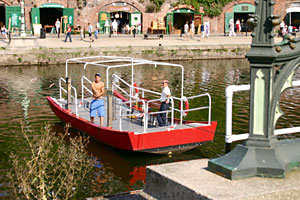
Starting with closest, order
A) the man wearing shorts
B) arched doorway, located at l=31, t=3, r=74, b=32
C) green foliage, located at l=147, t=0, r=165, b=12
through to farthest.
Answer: the man wearing shorts → arched doorway, located at l=31, t=3, r=74, b=32 → green foliage, located at l=147, t=0, r=165, b=12

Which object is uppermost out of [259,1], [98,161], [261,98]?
[259,1]

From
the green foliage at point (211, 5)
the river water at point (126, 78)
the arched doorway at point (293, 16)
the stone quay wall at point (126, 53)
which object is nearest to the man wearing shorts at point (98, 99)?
the river water at point (126, 78)

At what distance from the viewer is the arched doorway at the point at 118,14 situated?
4525cm

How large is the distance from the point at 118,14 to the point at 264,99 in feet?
139

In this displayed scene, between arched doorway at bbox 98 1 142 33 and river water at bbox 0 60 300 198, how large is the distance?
522 inches

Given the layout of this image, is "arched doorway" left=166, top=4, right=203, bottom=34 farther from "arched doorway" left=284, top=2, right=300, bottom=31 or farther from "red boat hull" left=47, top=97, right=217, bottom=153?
"red boat hull" left=47, top=97, right=217, bottom=153

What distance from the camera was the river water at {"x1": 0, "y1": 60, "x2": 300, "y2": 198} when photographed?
1099cm

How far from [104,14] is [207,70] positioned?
59.6ft

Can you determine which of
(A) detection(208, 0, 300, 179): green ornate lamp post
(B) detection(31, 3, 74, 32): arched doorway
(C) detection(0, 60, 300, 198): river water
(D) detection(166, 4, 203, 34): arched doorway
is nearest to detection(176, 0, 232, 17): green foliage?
(D) detection(166, 4, 203, 34): arched doorway

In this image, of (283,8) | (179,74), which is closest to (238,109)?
(179,74)

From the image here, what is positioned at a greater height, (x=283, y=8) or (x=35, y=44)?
(x=283, y=8)

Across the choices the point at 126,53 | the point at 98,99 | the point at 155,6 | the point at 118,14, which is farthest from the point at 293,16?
the point at 98,99

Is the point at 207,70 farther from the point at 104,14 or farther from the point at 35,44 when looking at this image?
the point at 104,14

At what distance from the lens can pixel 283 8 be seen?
49.1m
